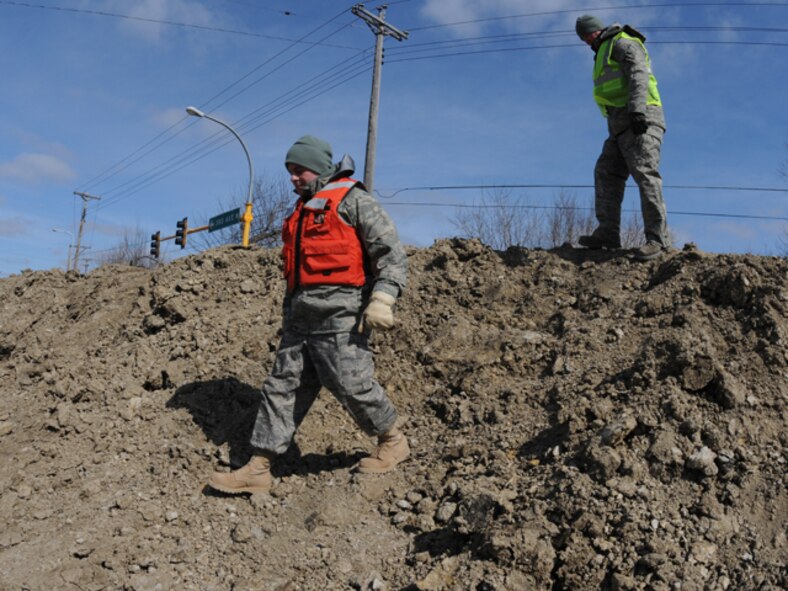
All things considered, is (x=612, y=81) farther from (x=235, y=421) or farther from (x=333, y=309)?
(x=235, y=421)

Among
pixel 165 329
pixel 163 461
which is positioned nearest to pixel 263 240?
pixel 165 329

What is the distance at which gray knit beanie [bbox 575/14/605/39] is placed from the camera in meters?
5.85

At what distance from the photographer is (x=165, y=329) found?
5.83 meters

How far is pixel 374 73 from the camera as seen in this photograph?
19.0 meters

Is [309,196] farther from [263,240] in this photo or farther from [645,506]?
[263,240]

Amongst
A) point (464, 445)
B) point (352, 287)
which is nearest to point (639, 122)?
point (352, 287)

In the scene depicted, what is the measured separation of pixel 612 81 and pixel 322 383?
139 inches

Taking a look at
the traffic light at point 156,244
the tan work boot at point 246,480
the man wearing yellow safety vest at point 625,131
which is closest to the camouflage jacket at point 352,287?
the tan work boot at point 246,480

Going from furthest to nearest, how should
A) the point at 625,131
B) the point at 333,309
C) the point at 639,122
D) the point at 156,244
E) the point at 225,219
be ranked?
the point at 156,244
the point at 225,219
the point at 625,131
the point at 639,122
the point at 333,309

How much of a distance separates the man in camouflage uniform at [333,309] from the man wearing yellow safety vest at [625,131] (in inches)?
95.6

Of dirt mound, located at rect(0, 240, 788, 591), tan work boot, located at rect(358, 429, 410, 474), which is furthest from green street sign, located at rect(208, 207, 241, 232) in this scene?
tan work boot, located at rect(358, 429, 410, 474)

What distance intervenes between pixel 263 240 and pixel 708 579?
20.3m

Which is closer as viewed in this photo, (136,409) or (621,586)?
(621,586)

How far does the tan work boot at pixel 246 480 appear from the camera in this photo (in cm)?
383
